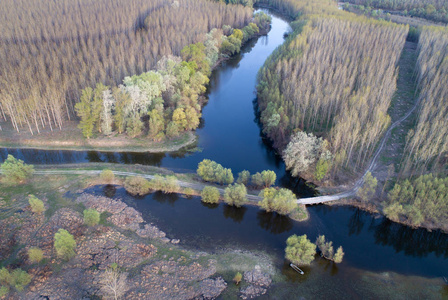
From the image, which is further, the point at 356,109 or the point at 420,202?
the point at 356,109

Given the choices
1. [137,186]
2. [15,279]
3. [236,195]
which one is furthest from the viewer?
[137,186]

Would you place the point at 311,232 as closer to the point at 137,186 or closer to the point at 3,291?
the point at 137,186

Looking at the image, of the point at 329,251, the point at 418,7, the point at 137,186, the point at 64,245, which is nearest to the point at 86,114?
the point at 137,186

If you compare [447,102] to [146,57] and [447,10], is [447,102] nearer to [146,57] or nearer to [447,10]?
[146,57]

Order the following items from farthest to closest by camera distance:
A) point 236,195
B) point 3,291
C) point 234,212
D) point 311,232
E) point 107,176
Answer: point 107,176, point 234,212, point 236,195, point 311,232, point 3,291

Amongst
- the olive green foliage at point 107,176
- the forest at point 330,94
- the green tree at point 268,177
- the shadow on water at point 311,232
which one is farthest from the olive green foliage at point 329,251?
the olive green foliage at point 107,176

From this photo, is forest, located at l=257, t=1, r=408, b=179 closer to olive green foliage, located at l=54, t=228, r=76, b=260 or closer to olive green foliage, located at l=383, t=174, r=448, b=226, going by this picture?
olive green foliage, located at l=383, t=174, r=448, b=226

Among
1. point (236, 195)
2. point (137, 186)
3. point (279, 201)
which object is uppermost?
point (279, 201)

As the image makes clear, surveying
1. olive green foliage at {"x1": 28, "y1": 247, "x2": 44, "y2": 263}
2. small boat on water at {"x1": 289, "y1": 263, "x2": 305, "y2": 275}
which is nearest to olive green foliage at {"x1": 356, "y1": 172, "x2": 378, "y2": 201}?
small boat on water at {"x1": 289, "y1": 263, "x2": 305, "y2": 275}
